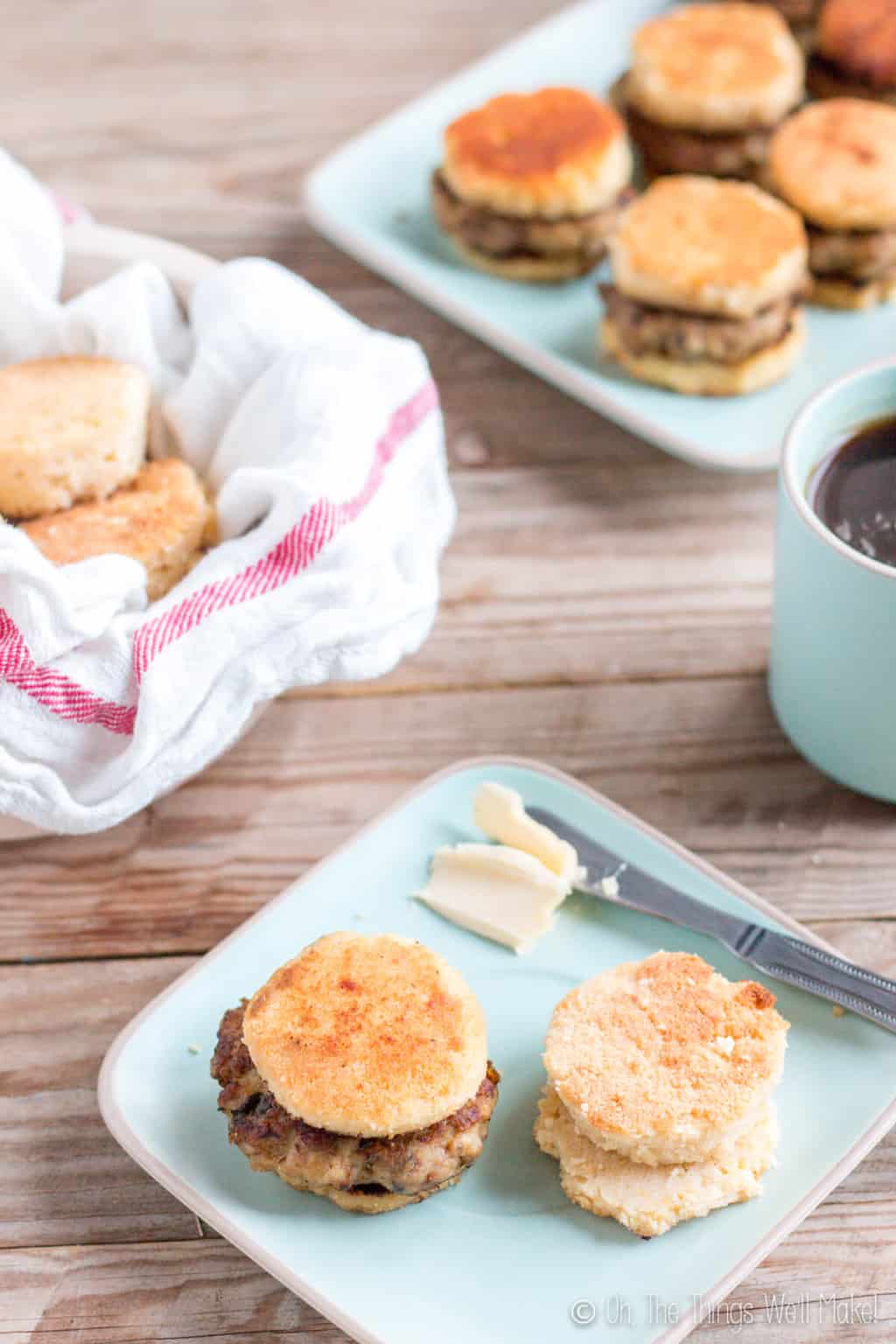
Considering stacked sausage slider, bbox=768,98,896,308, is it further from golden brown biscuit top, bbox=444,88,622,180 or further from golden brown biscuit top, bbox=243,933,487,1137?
golden brown biscuit top, bbox=243,933,487,1137

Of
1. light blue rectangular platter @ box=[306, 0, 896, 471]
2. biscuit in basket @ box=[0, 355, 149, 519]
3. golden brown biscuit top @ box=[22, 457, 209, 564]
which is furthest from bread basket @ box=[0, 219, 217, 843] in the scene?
light blue rectangular platter @ box=[306, 0, 896, 471]

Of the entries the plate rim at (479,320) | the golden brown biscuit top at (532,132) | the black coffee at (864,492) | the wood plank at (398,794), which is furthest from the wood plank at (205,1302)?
the golden brown biscuit top at (532,132)

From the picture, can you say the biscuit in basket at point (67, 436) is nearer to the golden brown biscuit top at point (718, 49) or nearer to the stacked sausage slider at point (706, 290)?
the stacked sausage slider at point (706, 290)

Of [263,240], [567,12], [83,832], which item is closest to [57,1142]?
[83,832]

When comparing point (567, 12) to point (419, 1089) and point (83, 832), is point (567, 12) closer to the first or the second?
point (83, 832)

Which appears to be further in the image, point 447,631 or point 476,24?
point 476,24

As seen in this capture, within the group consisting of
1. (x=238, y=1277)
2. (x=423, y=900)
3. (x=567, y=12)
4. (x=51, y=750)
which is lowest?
(x=238, y=1277)

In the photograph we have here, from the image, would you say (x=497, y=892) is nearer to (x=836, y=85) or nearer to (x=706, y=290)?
(x=706, y=290)
